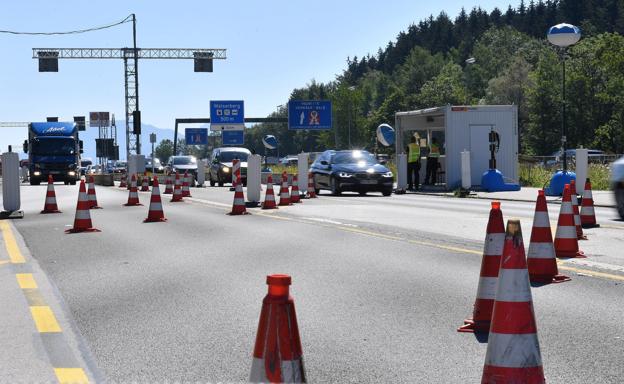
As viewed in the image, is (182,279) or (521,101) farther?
(521,101)

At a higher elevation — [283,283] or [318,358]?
[283,283]

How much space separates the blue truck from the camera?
48.5m

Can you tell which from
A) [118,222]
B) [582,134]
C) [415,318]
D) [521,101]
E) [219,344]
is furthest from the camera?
[521,101]

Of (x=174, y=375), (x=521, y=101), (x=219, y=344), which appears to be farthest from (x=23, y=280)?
(x=521, y=101)

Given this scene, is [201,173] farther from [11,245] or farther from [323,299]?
[323,299]

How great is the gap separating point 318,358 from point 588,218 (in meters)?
10.3

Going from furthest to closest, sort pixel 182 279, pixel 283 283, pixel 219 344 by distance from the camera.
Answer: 1. pixel 182 279
2. pixel 219 344
3. pixel 283 283

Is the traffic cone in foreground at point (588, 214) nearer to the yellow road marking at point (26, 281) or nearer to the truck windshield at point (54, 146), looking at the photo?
the yellow road marking at point (26, 281)

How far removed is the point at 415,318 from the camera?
6.94 meters

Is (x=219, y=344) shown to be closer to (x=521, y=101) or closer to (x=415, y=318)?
(x=415, y=318)

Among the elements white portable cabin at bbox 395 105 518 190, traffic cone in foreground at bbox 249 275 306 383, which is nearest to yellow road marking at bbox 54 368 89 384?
traffic cone in foreground at bbox 249 275 306 383

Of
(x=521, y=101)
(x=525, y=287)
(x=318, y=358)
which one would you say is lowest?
(x=318, y=358)

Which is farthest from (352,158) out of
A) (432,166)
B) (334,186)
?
(432,166)

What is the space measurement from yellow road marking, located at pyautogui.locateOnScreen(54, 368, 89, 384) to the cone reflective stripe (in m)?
2.11
